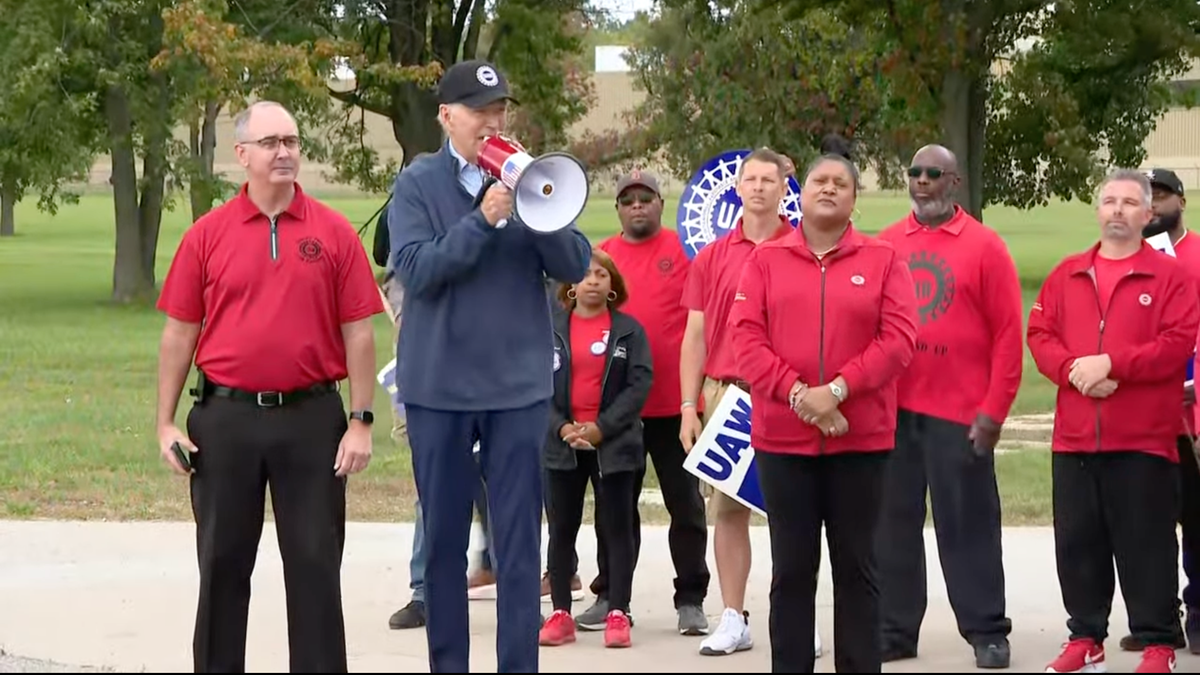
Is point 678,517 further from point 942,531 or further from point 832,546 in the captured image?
point 832,546

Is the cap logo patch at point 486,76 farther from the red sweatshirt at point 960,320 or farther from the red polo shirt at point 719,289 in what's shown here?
the red sweatshirt at point 960,320

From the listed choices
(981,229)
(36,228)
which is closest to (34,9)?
(981,229)

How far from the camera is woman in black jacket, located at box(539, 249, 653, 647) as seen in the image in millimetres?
7801

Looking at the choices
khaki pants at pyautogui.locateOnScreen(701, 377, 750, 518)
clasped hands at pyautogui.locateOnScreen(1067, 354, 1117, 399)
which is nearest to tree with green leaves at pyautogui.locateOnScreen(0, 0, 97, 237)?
khaki pants at pyautogui.locateOnScreen(701, 377, 750, 518)

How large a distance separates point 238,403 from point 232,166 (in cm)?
8336

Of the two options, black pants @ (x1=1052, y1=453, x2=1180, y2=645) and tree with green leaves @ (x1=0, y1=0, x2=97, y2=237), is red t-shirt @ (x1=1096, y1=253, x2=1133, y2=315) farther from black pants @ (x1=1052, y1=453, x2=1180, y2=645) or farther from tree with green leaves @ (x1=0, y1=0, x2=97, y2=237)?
tree with green leaves @ (x1=0, y1=0, x2=97, y2=237)

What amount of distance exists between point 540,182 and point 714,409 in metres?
2.03

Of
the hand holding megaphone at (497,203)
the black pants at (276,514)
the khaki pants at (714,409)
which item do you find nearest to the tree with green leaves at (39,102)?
the khaki pants at (714,409)

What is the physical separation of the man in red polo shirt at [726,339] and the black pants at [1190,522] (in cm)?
176

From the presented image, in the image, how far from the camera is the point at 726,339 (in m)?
7.46

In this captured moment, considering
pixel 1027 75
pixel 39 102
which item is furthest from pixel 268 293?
pixel 39 102

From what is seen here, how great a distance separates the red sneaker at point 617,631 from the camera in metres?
7.58

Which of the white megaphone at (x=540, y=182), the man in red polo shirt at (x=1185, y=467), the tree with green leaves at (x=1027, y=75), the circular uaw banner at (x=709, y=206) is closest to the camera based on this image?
the white megaphone at (x=540, y=182)

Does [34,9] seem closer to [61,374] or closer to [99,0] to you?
[99,0]
